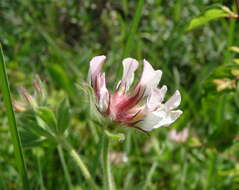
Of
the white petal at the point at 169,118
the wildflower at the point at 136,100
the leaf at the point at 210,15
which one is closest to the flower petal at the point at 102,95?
the wildflower at the point at 136,100

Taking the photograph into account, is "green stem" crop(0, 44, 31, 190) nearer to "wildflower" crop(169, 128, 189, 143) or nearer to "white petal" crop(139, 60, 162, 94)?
"white petal" crop(139, 60, 162, 94)

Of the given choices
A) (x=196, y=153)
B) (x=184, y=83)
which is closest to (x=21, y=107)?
(x=196, y=153)

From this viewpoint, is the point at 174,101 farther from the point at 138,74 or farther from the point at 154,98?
the point at 138,74

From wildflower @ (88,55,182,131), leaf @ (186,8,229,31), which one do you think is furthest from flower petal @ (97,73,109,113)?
leaf @ (186,8,229,31)

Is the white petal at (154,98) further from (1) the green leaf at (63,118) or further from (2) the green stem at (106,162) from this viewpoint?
(1) the green leaf at (63,118)

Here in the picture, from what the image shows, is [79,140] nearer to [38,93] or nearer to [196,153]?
[196,153]

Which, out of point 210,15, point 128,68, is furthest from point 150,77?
point 210,15
